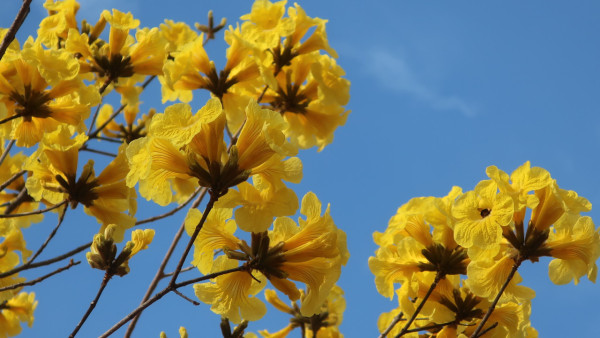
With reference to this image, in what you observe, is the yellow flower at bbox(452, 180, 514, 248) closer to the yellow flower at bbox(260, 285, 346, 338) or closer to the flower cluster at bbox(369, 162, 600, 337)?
the flower cluster at bbox(369, 162, 600, 337)

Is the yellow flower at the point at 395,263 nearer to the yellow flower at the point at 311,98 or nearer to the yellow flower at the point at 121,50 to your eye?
the yellow flower at the point at 311,98

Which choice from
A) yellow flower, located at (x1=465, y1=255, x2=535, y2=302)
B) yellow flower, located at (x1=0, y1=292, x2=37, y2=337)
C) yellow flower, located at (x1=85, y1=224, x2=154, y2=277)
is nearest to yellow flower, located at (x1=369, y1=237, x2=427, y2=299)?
yellow flower, located at (x1=465, y1=255, x2=535, y2=302)

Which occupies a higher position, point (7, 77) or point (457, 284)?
point (457, 284)

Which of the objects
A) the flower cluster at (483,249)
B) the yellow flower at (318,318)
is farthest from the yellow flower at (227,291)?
the yellow flower at (318,318)

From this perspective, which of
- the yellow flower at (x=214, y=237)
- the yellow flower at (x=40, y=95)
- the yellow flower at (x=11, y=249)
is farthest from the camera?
the yellow flower at (x=11, y=249)

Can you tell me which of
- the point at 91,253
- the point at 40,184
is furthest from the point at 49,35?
the point at 91,253

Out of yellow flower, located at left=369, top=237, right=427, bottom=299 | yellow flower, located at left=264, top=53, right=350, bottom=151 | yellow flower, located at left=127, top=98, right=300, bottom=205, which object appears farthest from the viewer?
yellow flower, located at left=264, top=53, right=350, bottom=151

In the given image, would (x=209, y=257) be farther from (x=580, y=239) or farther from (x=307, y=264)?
(x=580, y=239)

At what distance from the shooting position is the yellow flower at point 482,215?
140 inches

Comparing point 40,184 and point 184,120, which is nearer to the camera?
point 184,120

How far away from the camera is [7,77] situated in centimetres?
421

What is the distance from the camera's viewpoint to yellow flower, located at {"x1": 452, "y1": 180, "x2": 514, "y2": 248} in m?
3.56

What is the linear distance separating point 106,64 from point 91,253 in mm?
2023

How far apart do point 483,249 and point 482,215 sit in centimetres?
20
